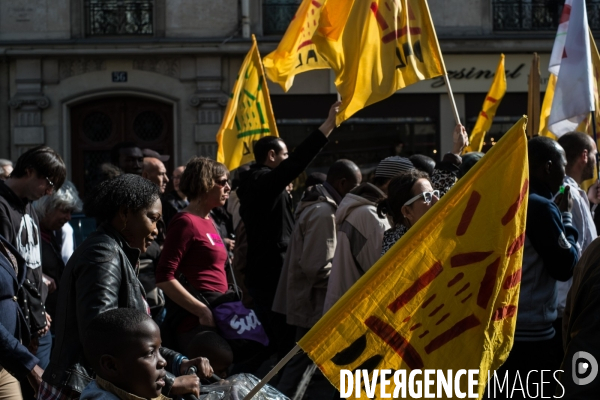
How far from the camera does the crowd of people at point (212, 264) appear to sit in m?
3.20

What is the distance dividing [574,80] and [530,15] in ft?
35.3

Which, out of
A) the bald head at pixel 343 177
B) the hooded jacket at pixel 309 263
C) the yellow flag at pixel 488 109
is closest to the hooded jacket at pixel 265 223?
the hooded jacket at pixel 309 263

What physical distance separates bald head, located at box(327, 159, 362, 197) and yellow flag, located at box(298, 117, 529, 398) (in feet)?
10.7

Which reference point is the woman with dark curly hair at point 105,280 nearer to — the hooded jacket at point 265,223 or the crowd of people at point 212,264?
the crowd of people at point 212,264

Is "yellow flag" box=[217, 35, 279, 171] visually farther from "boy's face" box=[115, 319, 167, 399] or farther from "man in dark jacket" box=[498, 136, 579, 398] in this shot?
"boy's face" box=[115, 319, 167, 399]

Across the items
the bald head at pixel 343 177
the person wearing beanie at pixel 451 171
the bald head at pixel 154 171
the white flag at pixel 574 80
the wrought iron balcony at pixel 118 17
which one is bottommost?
the bald head at pixel 154 171

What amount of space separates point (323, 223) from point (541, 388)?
1919 mm

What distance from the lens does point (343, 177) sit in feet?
21.3

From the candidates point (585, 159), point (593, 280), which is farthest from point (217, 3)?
point (593, 280)

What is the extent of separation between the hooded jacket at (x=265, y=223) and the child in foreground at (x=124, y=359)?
3.04 m

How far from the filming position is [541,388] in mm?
4625

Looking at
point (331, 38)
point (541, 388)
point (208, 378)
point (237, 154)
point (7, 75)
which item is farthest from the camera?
point (7, 75)

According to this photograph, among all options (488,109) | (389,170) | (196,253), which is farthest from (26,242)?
(488,109)

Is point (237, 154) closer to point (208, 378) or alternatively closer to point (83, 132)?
point (208, 378)
